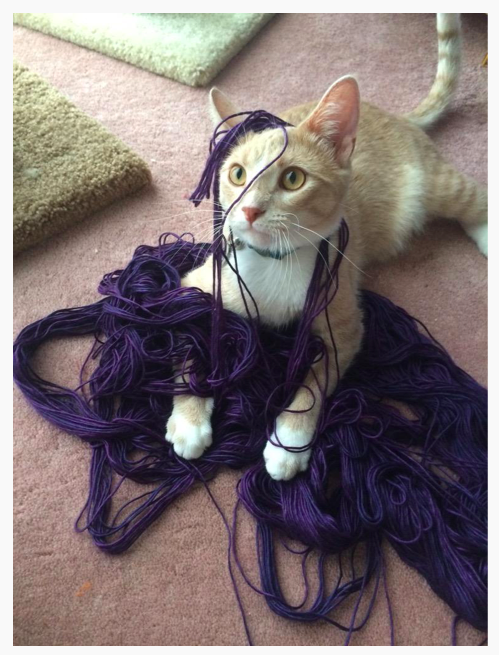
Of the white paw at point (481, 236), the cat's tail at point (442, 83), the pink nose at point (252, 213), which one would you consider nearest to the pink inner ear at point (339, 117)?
the pink nose at point (252, 213)

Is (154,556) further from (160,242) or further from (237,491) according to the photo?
(160,242)

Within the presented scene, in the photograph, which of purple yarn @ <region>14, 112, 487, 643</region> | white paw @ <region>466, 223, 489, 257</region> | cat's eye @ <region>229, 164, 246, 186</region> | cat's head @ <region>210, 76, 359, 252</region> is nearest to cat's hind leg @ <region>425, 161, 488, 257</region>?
white paw @ <region>466, 223, 489, 257</region>

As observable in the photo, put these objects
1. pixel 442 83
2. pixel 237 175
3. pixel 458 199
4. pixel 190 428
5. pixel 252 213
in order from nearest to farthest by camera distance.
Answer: pixel 252 213, pixel 237 175, pixel 190 428, pixel 458 199, pixel 442 83

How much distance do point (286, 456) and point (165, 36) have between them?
166cm

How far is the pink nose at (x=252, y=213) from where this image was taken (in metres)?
1.03

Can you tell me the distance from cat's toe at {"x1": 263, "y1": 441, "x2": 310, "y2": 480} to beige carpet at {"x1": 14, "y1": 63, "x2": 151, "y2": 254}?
0.93 meters

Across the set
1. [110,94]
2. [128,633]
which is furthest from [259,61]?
[128,633]

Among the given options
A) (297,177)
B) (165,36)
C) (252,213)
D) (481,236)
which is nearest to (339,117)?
(297,177)

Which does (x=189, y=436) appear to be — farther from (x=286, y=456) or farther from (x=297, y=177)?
(x=297, y=177)

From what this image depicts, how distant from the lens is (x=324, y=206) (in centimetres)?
112

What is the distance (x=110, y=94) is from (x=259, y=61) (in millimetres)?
573

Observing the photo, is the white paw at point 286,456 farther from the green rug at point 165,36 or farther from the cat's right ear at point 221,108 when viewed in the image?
the green rug at point 165,36

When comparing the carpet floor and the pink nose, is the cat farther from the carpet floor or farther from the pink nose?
the carpet floor

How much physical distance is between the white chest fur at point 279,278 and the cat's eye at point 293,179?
160 mm
